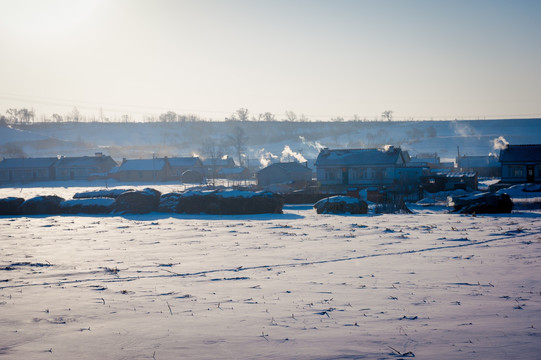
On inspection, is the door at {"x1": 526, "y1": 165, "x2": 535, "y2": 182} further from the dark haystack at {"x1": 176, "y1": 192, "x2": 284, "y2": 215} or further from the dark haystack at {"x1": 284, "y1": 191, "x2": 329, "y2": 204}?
the dark haystack at {"x1": 176, "y1": 192, "x2": 284, "y2": 215}

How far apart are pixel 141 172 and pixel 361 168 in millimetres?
43194

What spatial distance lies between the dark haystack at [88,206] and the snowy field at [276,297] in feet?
38.1

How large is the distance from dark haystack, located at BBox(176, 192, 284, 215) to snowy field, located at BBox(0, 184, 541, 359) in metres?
10.4

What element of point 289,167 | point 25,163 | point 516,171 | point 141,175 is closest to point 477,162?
point 516,171

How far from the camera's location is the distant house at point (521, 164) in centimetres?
5112

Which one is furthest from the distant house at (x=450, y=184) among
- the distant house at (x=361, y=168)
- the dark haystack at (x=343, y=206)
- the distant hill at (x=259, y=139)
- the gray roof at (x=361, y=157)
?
the distant hill at (x=259, y=139)

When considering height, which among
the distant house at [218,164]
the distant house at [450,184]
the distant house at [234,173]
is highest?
the distant house at [218,164]

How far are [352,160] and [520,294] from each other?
4673cm

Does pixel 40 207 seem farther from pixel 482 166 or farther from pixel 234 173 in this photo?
pixel 482 166

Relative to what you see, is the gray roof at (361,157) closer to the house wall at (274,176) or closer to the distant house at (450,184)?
the distant house at (450,184)

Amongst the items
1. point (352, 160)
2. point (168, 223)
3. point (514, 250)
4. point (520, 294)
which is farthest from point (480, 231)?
point (352, 160)

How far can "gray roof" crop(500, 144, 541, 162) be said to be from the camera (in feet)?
168

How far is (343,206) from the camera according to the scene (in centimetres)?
2548

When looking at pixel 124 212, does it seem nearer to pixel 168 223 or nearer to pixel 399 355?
pixel 168 223
